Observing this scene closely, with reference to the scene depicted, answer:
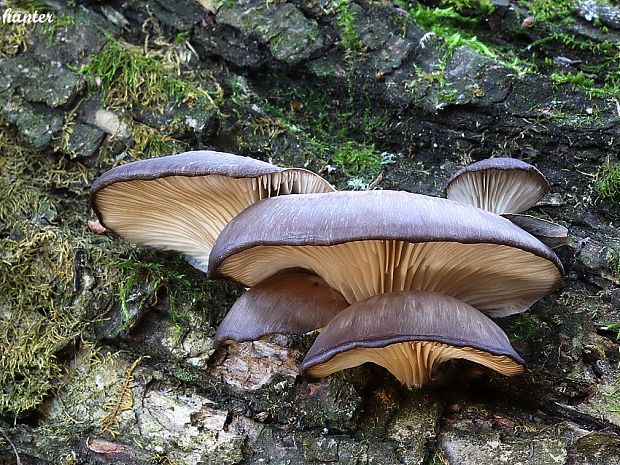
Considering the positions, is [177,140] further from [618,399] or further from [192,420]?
[618,399]

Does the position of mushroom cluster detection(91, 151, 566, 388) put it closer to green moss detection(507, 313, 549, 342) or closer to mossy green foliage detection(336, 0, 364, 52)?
green moss detection(507, 313, 549, 342)

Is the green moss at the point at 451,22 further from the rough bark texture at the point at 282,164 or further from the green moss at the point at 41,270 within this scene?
the green moss at the point at 41,270

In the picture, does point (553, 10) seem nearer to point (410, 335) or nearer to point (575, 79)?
point (575, 79)

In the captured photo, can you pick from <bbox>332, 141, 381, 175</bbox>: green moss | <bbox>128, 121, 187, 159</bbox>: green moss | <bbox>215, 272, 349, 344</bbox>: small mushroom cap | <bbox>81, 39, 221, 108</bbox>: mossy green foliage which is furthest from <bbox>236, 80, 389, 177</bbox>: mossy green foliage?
<bbox>215, 272, 349, 344</bbox>: small mushroom cap

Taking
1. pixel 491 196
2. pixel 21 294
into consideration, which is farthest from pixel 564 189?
pixel 21 294

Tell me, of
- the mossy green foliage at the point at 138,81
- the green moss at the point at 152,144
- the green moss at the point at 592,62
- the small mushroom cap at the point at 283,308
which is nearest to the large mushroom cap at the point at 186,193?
the small mushroom cap at the point at 283,308
